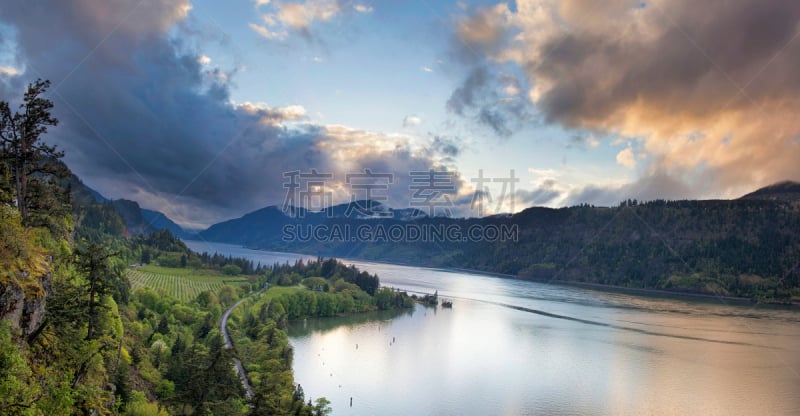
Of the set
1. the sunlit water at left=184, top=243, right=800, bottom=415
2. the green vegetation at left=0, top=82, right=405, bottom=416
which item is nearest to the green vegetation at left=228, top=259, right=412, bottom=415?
the green vegetation at left=0, top=82, right=405, bottom=416

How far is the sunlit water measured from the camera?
46094 mm

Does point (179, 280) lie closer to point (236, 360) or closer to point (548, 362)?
point (236, 360)

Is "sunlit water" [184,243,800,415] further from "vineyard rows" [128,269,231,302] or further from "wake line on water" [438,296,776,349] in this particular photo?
"vineyard rows" [128,269,231,302]

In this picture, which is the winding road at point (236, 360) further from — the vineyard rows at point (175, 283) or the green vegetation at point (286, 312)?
the vineyard rows at point (175, 283)

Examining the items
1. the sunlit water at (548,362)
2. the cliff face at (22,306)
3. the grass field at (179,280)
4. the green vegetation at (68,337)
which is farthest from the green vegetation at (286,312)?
the grass field at (179,280)

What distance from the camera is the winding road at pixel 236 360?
132 feet

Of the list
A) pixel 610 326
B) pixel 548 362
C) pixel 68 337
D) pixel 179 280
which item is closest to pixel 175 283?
pixel 179 280

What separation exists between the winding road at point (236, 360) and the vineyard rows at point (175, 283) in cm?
710

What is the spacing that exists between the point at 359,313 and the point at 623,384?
60070mm

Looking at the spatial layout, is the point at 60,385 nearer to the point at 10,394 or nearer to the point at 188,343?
the point at 10,394

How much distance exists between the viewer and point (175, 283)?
94.3 meters

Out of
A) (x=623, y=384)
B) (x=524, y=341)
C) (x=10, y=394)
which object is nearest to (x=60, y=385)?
(x=10, y=394)

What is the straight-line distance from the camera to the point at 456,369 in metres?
57.8

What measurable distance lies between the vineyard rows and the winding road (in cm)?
710
